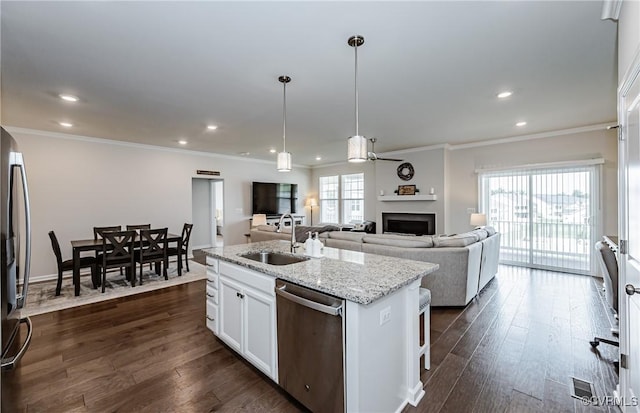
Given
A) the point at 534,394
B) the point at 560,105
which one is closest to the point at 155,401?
the point at 534,394

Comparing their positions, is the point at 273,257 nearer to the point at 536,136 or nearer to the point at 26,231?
the point at 26,231

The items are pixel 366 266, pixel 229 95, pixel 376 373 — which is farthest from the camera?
pixel 229 95

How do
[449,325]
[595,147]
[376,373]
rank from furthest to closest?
[595,147] → [449,325] → [376,373]

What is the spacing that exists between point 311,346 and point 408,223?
5.86m

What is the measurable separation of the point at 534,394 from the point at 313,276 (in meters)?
1.81

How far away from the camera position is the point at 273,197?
27.5ft

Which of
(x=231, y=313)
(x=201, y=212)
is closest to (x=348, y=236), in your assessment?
(x=231, y=313)

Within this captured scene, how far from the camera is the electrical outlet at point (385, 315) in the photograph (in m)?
1.68

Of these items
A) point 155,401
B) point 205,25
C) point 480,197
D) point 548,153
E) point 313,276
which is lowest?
point 155,401

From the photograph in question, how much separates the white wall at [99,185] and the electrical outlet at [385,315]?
238 inches

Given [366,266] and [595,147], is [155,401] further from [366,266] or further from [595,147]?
[595,147]

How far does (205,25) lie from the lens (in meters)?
2.06

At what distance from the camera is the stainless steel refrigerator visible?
1150mm

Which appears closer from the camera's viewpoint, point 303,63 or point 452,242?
point 303,63
